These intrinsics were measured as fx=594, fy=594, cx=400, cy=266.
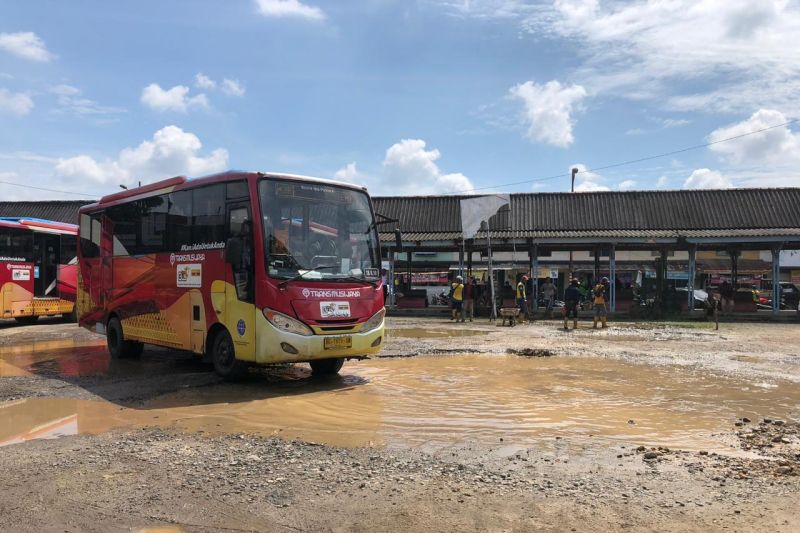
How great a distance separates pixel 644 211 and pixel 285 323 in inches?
976

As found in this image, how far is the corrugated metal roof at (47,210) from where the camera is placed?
115 feet

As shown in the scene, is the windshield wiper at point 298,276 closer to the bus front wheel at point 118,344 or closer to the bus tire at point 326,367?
the bus tire at point 326,367

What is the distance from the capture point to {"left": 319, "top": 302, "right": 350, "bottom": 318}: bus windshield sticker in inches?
346

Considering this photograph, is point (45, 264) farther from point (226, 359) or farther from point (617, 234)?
point (617, 234)

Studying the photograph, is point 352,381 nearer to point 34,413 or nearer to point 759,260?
point 34,413

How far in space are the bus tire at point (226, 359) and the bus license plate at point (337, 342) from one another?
1.35 m

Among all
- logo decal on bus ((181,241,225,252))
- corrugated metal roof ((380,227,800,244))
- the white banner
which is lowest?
logo decal on bus ((181,241,225,252))

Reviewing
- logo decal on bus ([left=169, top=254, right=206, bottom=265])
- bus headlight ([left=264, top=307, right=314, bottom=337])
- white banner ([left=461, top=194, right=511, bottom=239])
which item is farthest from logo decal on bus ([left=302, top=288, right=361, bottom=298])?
white banner ([left=461, top=194, right=511, bottom=239])

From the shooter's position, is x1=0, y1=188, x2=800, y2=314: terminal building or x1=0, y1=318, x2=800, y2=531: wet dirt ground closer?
x1=0, y1=318, x2=800, y2=531: wet dirt ground

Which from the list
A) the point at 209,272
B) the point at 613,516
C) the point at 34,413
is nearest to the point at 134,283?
the point at 209,272

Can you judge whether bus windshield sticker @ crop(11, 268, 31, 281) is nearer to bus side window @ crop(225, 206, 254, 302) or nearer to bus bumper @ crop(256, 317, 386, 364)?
bus side window @ crop(225, 206, 254, 302)

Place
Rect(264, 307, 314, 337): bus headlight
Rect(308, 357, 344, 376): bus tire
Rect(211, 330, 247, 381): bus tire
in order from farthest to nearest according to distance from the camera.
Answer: Rect(308, 357, 344, 376): bus tire < Rect(211, 330, 247, 381): bus tire < Rect(264, 307, 314, 337): bus headlight

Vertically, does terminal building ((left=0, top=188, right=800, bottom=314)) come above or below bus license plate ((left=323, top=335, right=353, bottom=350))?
above

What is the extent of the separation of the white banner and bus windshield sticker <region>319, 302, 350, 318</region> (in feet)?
47.8
